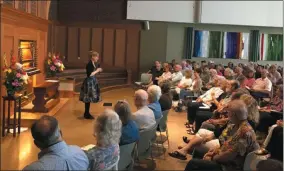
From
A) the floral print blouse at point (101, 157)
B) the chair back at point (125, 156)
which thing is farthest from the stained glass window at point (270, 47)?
the floral print blouse at point (101, 157)

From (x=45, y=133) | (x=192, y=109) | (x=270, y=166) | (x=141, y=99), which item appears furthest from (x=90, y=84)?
(x=270, y=166)

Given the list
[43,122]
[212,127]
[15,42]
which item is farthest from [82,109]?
[43,122]

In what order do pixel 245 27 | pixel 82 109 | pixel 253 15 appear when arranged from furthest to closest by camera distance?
pixel 245 27 < pixel 253 15 < pixel 82 109

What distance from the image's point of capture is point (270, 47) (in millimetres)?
13039

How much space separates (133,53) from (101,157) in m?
10.9

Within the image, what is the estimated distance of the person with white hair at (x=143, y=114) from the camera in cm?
404

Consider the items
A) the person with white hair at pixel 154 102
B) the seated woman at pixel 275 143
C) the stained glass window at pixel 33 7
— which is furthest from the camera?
the stained glass window at pixel 33 7

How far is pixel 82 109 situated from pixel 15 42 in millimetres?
2237

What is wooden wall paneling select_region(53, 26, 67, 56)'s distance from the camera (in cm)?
1292

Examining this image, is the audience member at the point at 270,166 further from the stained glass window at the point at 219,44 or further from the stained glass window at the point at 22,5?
the stained glass window at the point at 219,44

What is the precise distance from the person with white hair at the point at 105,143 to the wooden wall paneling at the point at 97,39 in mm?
10642

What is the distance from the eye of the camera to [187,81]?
8.31 metres

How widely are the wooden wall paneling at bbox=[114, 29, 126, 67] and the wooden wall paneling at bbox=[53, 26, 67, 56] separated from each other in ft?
6.02

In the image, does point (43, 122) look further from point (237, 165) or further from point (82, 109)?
point (82, 109)
